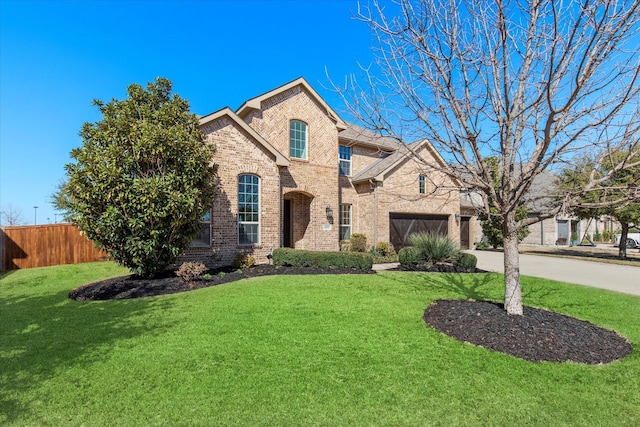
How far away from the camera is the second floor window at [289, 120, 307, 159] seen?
1527 cm

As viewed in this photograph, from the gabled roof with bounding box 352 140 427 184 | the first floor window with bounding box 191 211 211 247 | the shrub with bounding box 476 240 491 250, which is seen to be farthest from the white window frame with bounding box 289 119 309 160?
the shrub with bounding box 476 240 491 250

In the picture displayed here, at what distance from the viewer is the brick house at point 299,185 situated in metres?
12.2

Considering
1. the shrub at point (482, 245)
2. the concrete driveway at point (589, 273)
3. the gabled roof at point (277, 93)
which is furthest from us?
the shrub at point (482, 245)

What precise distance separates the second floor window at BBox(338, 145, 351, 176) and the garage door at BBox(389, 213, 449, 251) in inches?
131

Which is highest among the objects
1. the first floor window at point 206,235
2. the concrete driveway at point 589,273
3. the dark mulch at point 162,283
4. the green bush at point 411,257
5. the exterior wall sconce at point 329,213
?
the exterior wall sconce at point 329,213

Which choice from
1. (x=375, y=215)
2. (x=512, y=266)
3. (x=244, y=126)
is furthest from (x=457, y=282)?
(x=244, y=126)

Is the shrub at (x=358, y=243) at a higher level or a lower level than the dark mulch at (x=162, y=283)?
higher

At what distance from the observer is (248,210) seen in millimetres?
12922

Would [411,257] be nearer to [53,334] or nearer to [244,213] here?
[244,213]

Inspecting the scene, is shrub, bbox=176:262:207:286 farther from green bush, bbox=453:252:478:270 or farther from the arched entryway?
green bush, bbox=453:252:478:270

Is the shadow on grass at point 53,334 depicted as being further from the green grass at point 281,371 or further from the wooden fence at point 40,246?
the wooden fence at point 40,246

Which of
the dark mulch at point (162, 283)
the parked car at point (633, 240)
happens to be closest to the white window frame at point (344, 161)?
the dark mulch at point (162, 283)

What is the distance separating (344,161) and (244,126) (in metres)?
7.01

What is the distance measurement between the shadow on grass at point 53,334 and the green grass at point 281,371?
0.9 inches
